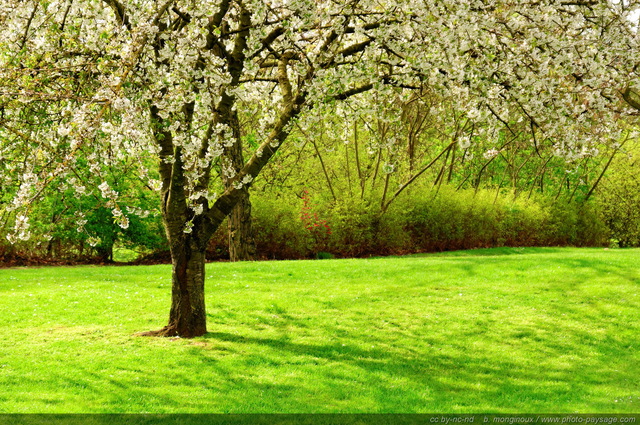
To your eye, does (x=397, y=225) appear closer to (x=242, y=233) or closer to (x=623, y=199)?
(x=242, y=233)

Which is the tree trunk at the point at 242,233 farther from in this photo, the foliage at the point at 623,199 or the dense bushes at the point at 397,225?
the foliage at the point at 623,199

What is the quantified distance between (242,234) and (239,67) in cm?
1038

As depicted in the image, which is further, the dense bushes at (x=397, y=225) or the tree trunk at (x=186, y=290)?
the dense bushes at (x=397, y=225)

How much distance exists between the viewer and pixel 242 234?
1812cm

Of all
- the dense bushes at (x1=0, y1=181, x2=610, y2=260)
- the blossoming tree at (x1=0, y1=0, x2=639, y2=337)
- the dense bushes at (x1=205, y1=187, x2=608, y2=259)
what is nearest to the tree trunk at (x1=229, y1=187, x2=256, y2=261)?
the dense bushes at (x1=0, y1=181, x2=610, y2=260)

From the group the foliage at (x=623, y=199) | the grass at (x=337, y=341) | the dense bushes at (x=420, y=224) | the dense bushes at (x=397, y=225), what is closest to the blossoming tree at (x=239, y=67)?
the grass at (x=337, y=341)

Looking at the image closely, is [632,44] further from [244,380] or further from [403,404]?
[244,380]

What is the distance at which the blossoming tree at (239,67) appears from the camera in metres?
6.60

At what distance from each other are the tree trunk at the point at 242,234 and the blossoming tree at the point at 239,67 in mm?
9006

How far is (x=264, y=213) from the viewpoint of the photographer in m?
20.5

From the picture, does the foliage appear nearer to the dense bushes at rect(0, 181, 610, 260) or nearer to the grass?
the dense bushes at rect(0, 181, 610, 260)

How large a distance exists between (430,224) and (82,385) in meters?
18.4

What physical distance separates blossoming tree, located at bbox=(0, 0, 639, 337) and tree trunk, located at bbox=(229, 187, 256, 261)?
901cm

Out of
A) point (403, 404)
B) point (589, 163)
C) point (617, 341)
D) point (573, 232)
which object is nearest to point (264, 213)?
point (617, 341)
